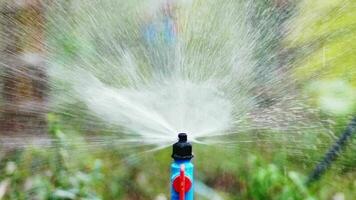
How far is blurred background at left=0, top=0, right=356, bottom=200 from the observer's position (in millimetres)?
2412

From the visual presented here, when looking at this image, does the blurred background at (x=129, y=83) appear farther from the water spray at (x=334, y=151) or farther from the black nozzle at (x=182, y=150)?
the black nozzle at (x=182, y=150)

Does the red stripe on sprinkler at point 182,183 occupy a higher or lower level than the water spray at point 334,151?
lower

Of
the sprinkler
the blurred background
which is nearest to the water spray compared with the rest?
the blurred background

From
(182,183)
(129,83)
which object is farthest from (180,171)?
(129,83)

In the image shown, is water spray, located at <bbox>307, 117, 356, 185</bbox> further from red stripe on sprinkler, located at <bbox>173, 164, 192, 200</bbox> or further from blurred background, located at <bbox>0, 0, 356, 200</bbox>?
red stripe on sprinkler, located at <bbox>173, 164, 192, 200</bbox>

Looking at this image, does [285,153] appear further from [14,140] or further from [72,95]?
[14,140]

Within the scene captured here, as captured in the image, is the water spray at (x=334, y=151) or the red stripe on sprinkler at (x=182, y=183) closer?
the red stripe on sprinkler at (x=182, y=183)

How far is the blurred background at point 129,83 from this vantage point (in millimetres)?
2412

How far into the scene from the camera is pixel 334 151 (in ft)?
7.95

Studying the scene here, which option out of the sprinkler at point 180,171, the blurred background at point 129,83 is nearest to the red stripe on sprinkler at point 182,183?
the sprinkler at point 180,171

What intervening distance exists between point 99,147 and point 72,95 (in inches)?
8.9

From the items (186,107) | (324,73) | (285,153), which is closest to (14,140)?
(186,107)

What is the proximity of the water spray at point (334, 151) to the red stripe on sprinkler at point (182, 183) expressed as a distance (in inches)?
29.8

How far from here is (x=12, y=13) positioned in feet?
8.60
